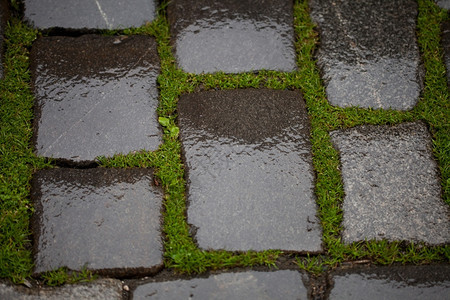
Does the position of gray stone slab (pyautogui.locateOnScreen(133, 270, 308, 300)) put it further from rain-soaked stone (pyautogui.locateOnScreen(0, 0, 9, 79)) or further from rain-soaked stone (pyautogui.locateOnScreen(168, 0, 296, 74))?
rain-soaked stone (pyautogui.locateOnScreen(0, 0, 9, 79))

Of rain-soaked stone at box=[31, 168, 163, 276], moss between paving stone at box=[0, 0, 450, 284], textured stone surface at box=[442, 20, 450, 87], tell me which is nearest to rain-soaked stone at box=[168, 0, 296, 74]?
moss between paving stone at box=[0, 0, 450, 284]

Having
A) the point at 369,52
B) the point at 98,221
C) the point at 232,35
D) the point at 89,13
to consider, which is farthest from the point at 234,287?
the point at 89,13

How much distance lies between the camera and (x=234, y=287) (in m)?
1.79

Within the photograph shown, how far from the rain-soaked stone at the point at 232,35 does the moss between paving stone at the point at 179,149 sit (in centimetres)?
5

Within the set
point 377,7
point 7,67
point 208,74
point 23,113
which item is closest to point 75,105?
point 23,113

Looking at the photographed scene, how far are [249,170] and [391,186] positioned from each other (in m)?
0.62

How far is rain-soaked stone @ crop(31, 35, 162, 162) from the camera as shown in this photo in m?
2.05

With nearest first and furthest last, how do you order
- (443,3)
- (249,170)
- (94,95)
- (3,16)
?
(249,170) < (94,95) < (3,16) < (443,3)

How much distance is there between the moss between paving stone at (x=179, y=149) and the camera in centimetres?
184

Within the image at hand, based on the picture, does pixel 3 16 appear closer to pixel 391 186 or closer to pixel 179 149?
pixel 179 149

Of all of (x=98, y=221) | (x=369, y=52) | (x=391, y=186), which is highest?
(x=369, y=52)

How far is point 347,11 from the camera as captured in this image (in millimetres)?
2445

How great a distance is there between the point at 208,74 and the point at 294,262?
968 millimetres

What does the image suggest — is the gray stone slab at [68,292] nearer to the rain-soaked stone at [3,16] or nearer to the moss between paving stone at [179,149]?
the moss between paving stone at [179,149]
